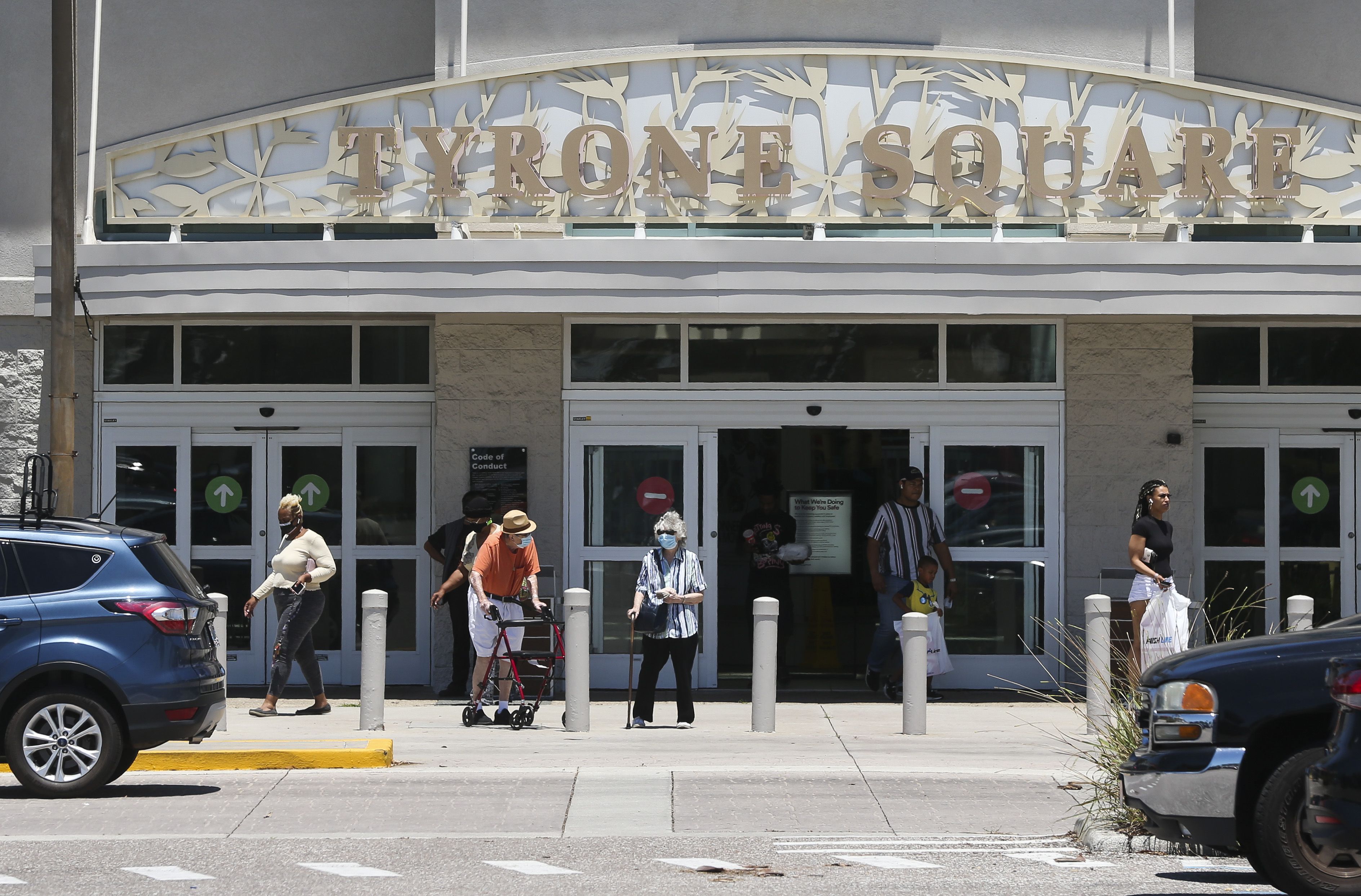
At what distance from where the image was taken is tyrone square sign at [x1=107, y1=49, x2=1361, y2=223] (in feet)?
44.0

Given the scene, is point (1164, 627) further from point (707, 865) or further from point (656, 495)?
point (707, 865)

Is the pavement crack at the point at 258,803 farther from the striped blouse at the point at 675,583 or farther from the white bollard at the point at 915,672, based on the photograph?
the white bollard at the point at 915,672

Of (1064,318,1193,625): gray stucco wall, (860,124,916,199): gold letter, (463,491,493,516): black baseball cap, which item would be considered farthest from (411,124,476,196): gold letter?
(1064,318,1193,625): gray stucco wall

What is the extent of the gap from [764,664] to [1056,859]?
4.42 m

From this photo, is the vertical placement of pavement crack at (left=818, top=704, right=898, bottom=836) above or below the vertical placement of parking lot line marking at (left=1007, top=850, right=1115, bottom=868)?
below

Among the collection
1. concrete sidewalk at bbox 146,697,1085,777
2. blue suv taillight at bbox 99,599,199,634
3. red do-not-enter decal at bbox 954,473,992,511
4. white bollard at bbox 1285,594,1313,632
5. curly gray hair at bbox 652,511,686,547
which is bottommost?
concrete sidewalk at bbox 146,697,1085,777

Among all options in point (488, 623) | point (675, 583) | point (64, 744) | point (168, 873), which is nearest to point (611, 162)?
point (675, 583)

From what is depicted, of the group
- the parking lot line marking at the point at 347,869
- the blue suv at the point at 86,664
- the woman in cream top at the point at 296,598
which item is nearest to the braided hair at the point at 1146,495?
the woman in cream top at the point at 296,598

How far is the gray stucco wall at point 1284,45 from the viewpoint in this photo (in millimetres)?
16688

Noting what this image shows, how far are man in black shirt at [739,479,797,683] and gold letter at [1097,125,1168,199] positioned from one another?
3.80m

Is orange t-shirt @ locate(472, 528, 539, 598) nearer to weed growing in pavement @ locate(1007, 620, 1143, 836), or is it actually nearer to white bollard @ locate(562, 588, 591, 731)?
white bollard @ locate(562, 588, 591, 731)

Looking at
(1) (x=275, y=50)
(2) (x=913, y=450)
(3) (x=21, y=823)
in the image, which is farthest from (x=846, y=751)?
(1) (x=275, y=50)

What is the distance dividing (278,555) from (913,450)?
546 centimetres

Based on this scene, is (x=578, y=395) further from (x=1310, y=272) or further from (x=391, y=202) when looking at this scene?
(x=1310, y=272)
